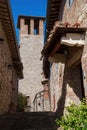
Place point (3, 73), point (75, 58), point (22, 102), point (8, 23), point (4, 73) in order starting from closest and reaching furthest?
point (75, 58), point (8, 23), point (3, 73), point (4, 73), point (22, 102)

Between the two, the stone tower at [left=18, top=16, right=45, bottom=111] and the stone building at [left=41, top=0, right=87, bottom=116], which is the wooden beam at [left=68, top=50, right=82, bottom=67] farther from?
the stone tower at [left=18, top=16, right=45, bottom=111]

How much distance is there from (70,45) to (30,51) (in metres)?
26.6

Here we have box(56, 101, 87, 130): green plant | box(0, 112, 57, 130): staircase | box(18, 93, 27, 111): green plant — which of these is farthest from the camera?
box(18, 93, 27, 111): green plant

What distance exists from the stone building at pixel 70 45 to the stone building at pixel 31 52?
66.7 ft

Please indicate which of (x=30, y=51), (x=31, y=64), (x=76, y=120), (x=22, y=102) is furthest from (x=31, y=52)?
(x=76, y=120)

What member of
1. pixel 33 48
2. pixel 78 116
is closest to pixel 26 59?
pixel 33 48

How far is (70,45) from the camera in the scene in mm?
7191

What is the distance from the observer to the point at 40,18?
1336 inches

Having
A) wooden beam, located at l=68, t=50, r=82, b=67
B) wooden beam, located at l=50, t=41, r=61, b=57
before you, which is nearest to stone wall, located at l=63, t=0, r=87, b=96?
wooden beam, located at l=68, t=50, r=82, b=67

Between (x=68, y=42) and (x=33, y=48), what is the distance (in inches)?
1049

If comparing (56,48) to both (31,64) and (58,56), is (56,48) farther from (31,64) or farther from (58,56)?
(31,64)

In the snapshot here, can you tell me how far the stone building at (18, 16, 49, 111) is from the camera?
31484 millimetres

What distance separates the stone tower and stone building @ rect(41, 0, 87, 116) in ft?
66.8

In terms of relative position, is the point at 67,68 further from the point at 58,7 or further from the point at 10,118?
the point at 10,118
